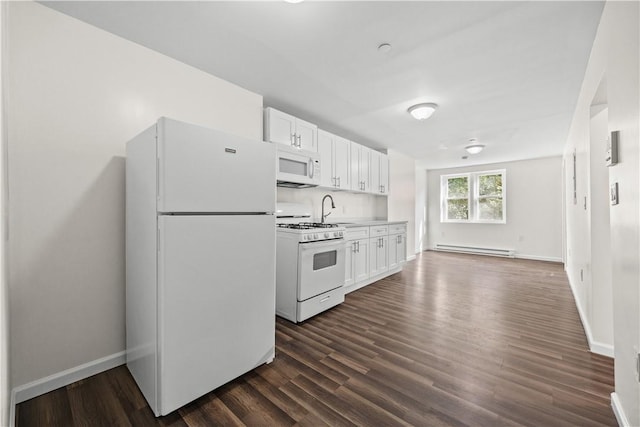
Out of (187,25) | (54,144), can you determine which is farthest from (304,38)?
(54,144)

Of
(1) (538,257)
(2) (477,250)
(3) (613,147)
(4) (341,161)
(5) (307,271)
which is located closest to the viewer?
(3) (613,147)

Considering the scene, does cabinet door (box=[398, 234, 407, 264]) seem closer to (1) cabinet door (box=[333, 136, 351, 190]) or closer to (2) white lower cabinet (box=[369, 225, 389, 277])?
(2) white lower cabinet (box=[369, 225, 389, 277])

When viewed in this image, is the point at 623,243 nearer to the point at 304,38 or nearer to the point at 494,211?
the point at 304,38

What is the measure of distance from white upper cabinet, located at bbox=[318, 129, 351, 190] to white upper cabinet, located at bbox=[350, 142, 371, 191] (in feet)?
0.47

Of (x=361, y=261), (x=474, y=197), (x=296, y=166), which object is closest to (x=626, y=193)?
(x=296, y=166)

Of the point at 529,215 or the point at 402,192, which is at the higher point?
the point at 402,192

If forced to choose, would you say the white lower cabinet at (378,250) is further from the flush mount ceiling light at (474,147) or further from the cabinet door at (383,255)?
the flush mount ceiling light at (474,147)

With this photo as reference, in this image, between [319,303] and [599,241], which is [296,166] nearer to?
[319,303]

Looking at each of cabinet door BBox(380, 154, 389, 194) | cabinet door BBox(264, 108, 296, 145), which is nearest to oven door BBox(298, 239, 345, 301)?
cabinet door BBox(264, 108, 296, 145)

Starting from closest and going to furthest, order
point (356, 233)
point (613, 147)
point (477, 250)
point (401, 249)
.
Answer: point (613, 147)
point (356, 233)
point (401, 249)
point (477, 250)

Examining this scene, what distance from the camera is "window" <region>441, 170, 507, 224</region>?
272 inches

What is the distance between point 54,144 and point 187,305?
1.35 metres

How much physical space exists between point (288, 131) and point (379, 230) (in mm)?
2143

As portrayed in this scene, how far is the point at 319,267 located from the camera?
A: 9.67ft
